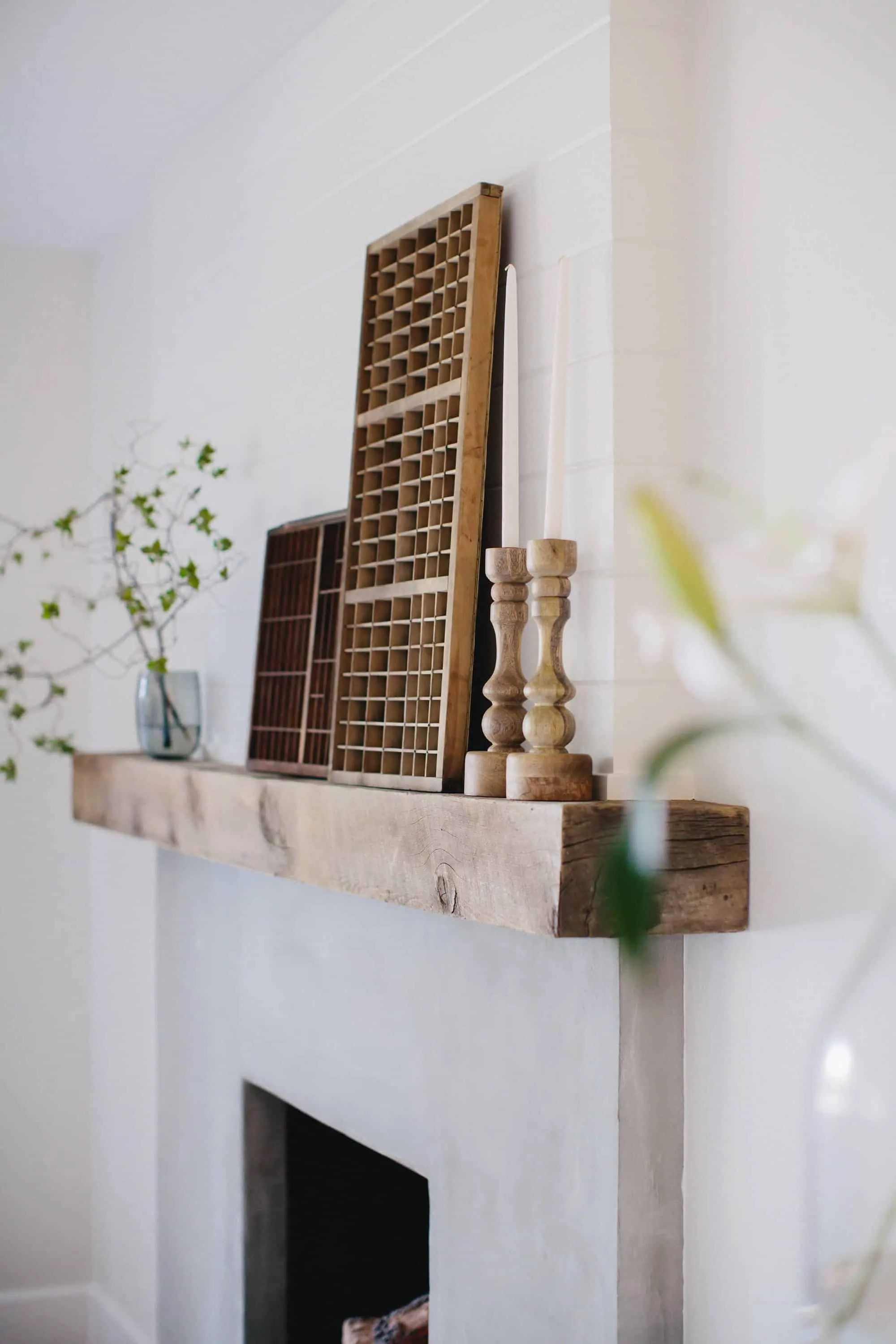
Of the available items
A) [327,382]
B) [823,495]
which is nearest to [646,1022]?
[823,495]

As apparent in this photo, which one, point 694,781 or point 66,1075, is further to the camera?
point 66,1075

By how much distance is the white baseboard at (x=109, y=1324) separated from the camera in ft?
10.5

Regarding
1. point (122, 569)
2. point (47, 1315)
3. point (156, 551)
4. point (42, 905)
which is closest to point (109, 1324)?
point (47, 1315)

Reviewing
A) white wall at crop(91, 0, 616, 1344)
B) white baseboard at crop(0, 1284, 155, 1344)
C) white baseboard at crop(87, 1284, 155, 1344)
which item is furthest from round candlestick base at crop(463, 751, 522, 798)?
white baseboard at crop(0, 1284, 155, 1344)

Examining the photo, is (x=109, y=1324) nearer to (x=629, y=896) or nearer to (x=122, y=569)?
(x=122, y=569)

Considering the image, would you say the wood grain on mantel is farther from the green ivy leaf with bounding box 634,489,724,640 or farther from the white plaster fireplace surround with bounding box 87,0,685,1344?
the green ivy leaf with bounding box 634,489,724,640

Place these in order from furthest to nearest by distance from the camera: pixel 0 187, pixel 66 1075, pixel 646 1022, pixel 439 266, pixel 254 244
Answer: pixel 66 1075
pixel 0 187
pixel 254 244
pixel 439 266
pixel 646 1022

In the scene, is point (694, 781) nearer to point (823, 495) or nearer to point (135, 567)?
point (823, 495)

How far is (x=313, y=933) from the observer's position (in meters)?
2.24

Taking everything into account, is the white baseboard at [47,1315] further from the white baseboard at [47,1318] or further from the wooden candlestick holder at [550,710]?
the wooden candlestick holder at [550,710]

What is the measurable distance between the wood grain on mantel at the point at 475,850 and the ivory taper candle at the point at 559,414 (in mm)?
319

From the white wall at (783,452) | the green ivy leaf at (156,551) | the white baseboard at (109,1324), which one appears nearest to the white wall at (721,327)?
the white wall at (783,452)

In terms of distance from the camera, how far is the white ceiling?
7.56 ft

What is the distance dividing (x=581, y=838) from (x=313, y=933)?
969 mm
